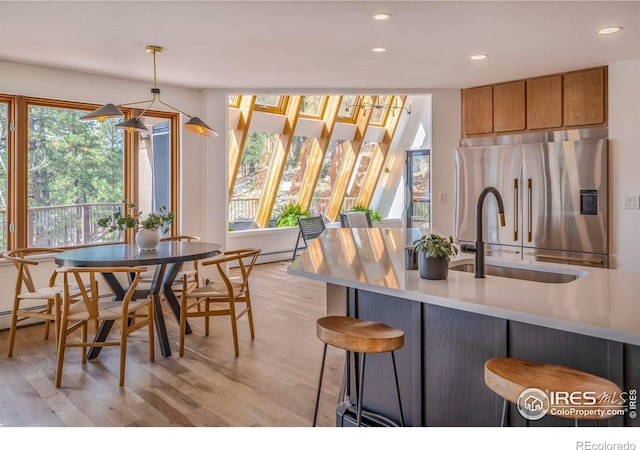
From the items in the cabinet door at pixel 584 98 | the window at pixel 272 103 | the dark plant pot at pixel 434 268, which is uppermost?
the window at pixel 272 103

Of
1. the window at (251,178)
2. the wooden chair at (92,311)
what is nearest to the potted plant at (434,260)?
the wooden chair at (92,311)

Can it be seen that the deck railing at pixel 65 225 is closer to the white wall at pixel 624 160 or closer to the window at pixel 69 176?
the window at pixel 69 176

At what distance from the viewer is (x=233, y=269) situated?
7.13 metres

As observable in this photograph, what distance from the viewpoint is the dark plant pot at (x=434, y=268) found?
6.84 ft

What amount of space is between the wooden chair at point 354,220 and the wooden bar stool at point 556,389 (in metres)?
6.98

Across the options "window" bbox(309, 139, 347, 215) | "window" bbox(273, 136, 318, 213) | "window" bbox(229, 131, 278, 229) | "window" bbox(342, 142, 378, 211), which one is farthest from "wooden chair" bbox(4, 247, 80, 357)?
"window" bbox(342, 142, 378, 211)

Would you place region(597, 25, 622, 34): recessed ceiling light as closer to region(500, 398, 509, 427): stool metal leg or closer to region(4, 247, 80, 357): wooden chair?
region(500, 398, 509, 427): stool metal leg

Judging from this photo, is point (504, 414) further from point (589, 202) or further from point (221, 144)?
point (221, 144)

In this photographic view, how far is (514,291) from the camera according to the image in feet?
6.08

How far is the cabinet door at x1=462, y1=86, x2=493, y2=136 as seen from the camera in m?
5.16

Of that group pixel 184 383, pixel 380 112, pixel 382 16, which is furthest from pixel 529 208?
pixel 380 112

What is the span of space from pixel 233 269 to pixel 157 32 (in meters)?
4.22

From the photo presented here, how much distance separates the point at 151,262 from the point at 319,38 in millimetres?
2035

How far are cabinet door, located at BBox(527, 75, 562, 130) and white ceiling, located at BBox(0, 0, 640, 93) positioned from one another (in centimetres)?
15
